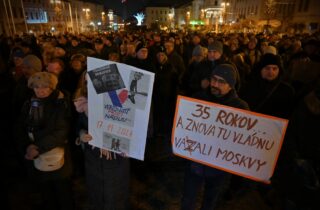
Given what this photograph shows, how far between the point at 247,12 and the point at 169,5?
258ft

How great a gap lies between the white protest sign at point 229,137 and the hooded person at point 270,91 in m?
1.29

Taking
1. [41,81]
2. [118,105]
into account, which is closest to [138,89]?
[118,105]

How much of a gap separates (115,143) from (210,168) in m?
1.18

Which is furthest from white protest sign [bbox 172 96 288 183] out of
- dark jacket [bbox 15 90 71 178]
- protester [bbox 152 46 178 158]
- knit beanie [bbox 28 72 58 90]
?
protester [bbox 152 46 178 158]

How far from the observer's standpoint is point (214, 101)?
9.36 feet

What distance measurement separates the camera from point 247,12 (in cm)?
5828

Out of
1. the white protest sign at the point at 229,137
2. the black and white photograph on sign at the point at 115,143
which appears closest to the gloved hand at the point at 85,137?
the black and white photograph on sign at the point at 115,143

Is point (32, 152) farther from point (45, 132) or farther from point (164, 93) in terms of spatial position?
point (164, 93)

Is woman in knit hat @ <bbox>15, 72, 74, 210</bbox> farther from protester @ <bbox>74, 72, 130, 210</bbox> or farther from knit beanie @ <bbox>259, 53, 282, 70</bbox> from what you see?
knit beanie @ <bbox>259, 53, 282, 70</bbox>

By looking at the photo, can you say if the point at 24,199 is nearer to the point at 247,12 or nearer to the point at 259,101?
the point at 259,101

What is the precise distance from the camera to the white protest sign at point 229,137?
259cm

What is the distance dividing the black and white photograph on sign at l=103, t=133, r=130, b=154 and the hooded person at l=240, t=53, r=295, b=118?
7.51 feet

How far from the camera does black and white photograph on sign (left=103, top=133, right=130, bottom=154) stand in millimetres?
2658

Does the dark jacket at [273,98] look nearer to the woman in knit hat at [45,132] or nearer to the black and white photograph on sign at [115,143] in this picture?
the black and white photograph on sign at [115,143]
